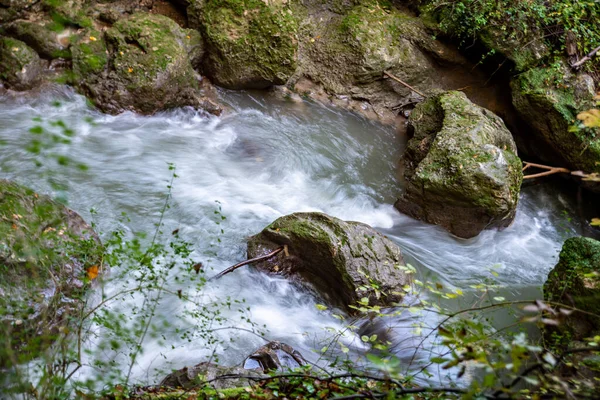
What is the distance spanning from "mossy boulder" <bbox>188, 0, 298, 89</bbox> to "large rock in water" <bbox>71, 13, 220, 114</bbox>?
2.12 ft

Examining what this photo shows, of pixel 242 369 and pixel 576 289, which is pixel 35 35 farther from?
pixel 576 289

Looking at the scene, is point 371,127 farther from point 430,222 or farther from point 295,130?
point 430,222

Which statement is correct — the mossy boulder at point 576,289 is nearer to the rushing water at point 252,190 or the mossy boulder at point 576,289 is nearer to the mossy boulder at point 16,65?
the rushing water at point 252,190

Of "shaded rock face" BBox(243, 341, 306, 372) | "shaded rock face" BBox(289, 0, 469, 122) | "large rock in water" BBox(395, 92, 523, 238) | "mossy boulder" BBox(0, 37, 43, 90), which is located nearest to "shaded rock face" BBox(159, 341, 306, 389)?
"shaded rock face" BBox(243, 341, 306, 372)

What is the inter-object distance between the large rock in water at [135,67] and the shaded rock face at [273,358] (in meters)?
4.07

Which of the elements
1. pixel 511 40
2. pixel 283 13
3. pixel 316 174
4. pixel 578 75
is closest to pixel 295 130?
pixel 316 174

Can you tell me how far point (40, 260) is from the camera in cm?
343

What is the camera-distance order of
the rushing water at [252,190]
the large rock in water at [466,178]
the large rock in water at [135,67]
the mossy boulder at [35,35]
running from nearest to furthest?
the rushing water at [252,190] → the large rock in water at [466,178] → the mossy boulder at [35,35] → the large rock in water at [135,67]

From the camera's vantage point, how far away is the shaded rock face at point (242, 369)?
3.35 m

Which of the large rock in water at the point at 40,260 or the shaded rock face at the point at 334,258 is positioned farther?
the shaded rock face at the point at 334,258

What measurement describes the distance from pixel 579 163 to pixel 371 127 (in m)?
3.19

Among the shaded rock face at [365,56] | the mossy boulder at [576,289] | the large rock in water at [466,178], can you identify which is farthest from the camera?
the shaded rock face at [365,56]

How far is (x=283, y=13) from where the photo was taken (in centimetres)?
791

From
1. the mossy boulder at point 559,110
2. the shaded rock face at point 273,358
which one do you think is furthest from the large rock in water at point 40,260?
the mossy boulder at point 559,110
